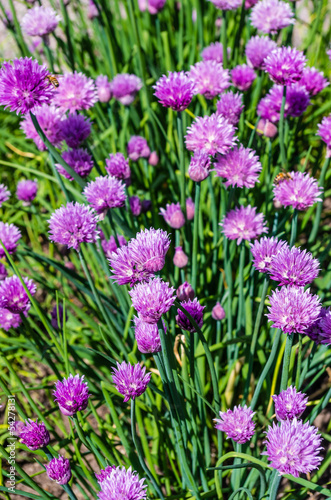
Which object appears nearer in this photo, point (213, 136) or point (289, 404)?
point (289, 404)

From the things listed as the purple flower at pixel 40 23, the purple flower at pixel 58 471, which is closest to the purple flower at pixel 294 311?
the purple flower at pixel 58 471

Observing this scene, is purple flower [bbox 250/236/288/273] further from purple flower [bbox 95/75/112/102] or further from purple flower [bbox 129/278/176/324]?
purple flower [bbox 95/75/112/102]

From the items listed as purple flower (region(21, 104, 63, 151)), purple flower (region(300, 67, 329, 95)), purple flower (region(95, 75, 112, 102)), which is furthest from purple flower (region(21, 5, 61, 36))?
purple flower (region(300, 67, 329, 95))

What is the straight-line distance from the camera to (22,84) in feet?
3.70

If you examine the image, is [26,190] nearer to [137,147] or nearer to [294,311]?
[137,147]

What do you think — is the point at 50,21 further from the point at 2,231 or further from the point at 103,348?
the point at 103,348

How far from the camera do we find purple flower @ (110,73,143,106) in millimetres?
1724

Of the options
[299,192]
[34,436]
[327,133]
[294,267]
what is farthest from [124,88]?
[34,436]

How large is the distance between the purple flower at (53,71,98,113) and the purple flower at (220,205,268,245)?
618mm

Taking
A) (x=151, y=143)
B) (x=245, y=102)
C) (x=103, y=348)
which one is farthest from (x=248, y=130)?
(x=103, y=348)

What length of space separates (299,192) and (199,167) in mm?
261

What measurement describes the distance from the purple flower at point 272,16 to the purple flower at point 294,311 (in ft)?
3.61

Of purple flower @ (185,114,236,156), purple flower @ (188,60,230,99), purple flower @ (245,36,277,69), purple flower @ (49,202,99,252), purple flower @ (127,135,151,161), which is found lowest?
purple flower @ (49,202,99,252)

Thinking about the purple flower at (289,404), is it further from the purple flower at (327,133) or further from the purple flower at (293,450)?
the purple flower at (327,133)
